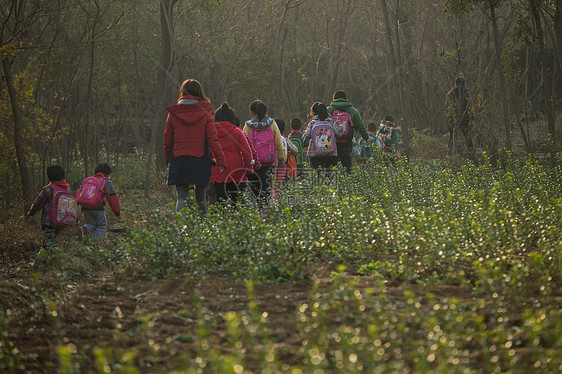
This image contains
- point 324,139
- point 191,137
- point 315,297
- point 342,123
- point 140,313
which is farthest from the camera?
point 342,123

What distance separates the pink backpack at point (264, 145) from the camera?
9.12 metres

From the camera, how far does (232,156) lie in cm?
849

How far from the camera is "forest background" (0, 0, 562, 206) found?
35.7 feet

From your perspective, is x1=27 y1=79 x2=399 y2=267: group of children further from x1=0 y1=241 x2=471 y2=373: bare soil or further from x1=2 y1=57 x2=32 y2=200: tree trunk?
x1=0 y1=241 x2=471 y2=373: bare soil

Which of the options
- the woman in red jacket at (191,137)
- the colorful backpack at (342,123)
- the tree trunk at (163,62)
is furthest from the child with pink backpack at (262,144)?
the tree trunk at (163,62)

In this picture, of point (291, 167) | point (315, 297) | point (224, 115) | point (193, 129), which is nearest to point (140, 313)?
point (315, 297)

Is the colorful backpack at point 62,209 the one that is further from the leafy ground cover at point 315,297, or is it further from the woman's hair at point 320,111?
the woman's hair at point 320,111

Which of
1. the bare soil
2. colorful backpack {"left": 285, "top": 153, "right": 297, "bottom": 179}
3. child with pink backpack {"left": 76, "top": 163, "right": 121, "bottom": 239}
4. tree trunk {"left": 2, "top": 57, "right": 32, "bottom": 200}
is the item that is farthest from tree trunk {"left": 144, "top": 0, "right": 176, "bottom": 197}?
the bare soil

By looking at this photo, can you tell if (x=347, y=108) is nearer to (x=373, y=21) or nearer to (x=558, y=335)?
(x=558, y=335)

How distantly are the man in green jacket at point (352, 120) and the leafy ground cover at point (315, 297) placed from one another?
130 inches

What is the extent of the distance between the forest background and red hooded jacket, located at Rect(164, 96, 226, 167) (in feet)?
8.25

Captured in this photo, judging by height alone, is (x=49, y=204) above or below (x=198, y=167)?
below

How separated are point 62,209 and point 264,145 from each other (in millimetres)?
2743

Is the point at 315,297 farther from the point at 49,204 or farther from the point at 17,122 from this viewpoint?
the point at 17,122
